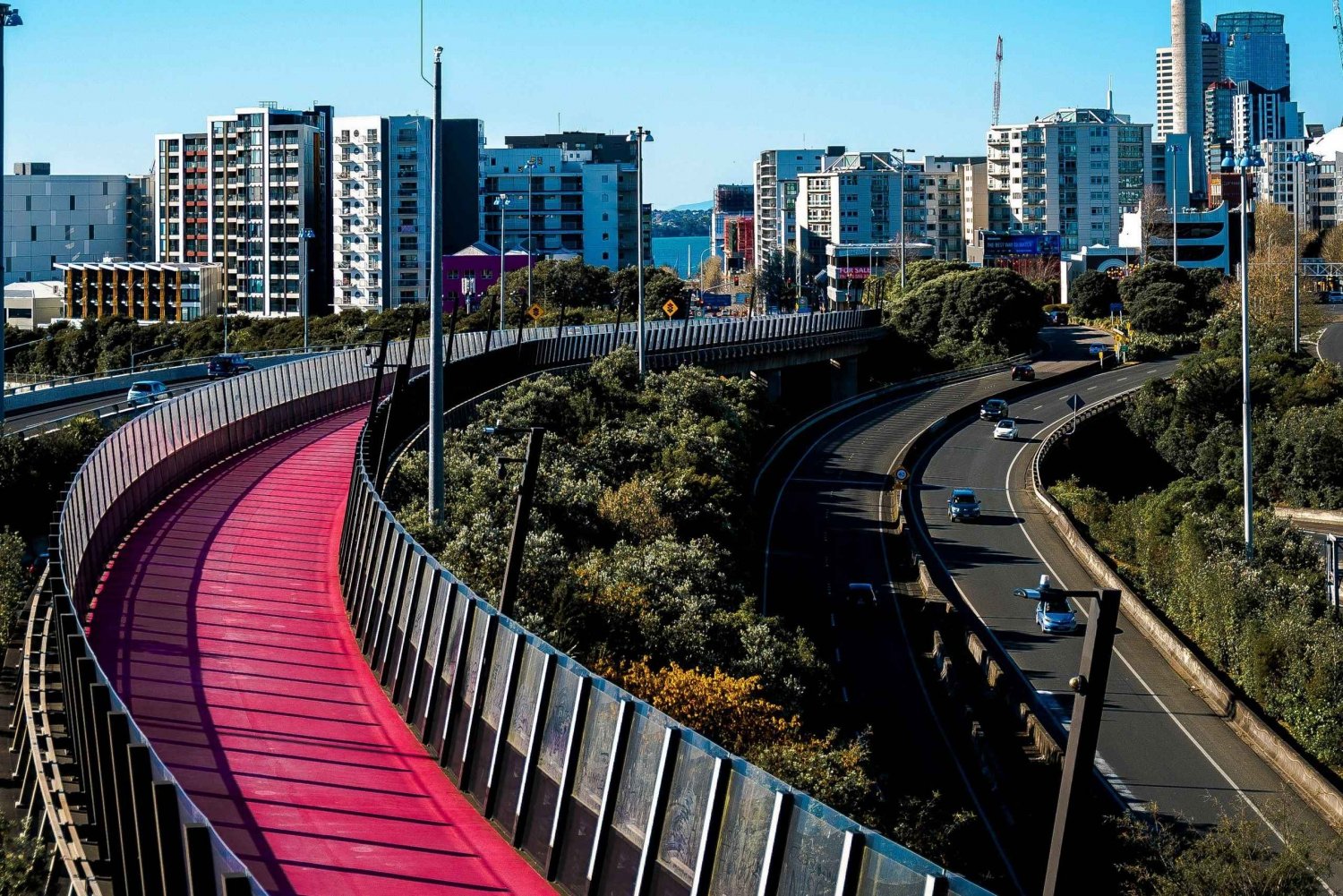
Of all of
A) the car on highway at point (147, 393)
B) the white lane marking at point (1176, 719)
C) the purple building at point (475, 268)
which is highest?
the purple building at point (475, 268)

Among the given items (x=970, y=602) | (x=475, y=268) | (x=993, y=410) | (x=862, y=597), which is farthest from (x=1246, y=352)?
(x=475, y=268)

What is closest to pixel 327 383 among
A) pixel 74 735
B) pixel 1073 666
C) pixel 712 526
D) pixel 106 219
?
pixel 712 526

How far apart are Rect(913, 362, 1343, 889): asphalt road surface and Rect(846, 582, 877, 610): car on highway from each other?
2.94 m

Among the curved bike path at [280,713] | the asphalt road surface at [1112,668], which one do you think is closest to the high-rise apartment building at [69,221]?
the asphalt road surface at [1112,668]

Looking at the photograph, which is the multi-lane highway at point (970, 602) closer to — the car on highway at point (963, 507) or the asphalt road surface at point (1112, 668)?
the asphalt road surface at point (1112, 668)

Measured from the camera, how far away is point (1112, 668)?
39.4 m

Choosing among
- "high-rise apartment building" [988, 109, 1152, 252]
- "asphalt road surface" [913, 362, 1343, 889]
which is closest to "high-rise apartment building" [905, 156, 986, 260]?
"high-rise apartment building" [988, 109, 1152, 252]

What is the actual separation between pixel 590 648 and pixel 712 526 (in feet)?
59.0

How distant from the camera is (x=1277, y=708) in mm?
36219

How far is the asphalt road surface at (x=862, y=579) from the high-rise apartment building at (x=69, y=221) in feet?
380

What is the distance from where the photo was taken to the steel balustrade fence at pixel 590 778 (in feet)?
34.7

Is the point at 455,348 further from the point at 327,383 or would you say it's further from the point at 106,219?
the point at 106,219

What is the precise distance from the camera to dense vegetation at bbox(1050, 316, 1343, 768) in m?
36.2

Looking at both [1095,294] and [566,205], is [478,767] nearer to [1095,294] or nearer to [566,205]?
[1095,294]
